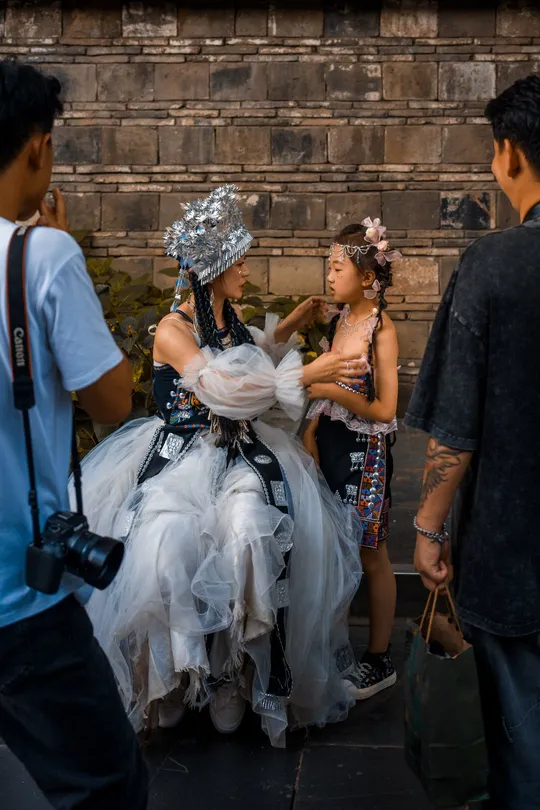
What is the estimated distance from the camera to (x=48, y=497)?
1.94m

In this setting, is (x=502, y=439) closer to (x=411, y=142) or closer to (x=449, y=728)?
(x=449, y=728)

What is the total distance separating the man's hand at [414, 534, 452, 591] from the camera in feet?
7.84

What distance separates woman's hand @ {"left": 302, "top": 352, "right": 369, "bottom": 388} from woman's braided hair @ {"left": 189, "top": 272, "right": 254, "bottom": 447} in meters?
0.40

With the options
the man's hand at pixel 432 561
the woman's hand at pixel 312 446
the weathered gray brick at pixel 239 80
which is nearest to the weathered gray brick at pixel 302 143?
the weathered gray brick at pixel 239 80

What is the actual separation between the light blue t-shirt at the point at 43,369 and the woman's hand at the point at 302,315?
234cm

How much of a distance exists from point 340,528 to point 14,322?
2265mm

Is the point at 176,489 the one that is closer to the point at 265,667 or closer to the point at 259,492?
the point at 259,492

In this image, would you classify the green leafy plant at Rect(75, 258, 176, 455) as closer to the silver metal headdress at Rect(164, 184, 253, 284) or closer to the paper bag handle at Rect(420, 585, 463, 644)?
the silver metal headdress at Rect(164, 184, 253, 284)

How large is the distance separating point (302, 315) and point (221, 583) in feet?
4.61

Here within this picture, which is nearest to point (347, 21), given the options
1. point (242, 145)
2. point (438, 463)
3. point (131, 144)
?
point (242, 145)

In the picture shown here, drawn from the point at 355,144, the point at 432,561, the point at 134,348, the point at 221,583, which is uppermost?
the point at 355,144

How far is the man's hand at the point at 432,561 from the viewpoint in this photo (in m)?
2.39

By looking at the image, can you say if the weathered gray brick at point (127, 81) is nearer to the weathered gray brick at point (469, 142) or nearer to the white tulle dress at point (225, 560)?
the weathered gray brick at point (469, 142)

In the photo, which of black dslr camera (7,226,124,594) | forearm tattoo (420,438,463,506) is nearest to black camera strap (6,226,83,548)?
black dslr camera (7,226,124,594)
